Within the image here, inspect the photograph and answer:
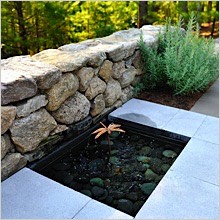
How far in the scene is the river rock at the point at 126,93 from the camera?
11.1 ft

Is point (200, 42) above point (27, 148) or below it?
above

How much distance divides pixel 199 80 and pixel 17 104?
7.20 feet

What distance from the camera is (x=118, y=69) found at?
322 centimetres

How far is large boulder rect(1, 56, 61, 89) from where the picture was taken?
7.30 ft

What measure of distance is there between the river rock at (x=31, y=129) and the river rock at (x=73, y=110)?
0.10 metres

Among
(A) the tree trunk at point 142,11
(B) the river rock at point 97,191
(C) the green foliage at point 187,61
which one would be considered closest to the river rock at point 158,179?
(B) the river rock at point 97,191

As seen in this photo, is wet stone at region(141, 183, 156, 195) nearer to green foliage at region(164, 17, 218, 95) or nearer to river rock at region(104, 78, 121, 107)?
river rock at region(104, 78, 121, 107)

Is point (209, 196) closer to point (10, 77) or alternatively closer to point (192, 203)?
point (192, 203)

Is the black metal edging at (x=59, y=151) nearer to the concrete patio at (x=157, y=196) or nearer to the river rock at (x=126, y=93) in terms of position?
the concrete patio at (x=157, y=196)

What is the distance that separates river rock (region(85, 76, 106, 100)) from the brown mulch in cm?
77

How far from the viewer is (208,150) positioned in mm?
2525

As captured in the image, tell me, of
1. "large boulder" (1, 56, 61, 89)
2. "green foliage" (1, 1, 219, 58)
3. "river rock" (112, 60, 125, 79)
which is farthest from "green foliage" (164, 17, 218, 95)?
"green foliage" (1, 1, 219, 58)

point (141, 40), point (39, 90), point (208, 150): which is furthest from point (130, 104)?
point (39, 90)

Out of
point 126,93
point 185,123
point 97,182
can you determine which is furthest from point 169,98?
point 97,182
